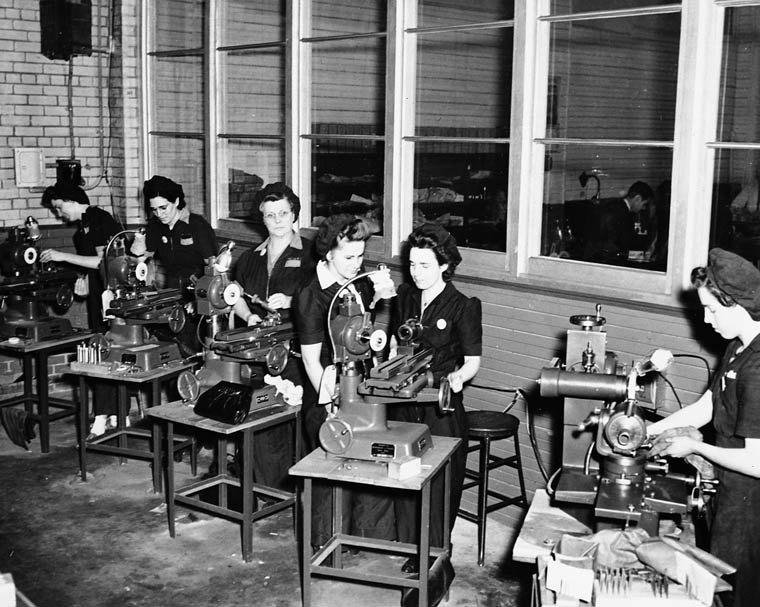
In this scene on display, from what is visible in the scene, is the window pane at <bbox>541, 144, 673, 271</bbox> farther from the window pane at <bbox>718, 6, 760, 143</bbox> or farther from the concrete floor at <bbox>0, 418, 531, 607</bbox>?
the concrete floor at <bbox>0, 418, 531, 607</bbox>

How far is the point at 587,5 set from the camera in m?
4.95

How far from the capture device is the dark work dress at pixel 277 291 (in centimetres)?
521

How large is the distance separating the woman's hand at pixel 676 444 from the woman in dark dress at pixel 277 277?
2348mm

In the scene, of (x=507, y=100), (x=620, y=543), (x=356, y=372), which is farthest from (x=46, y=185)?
(x=620, y=543)

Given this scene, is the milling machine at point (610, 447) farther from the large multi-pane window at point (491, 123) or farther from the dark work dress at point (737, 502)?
the large multi-pane window at point (491, 123)

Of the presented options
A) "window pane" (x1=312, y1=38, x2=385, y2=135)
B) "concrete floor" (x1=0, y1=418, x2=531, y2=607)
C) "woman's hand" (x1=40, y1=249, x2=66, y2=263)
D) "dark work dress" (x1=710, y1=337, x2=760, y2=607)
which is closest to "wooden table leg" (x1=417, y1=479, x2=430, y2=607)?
"concrete floor" (x1=0, y1=418, x2=531, y2=607)

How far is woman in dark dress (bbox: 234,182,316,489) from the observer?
5.21m

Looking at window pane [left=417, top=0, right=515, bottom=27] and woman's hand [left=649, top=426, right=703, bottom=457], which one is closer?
woman's hand [left=649, top=426, right=703, bottom=457]

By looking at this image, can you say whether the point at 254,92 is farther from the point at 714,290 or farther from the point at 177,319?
the point at 714,290

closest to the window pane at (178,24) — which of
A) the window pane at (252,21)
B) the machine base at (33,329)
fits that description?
the window pane at (252,21)

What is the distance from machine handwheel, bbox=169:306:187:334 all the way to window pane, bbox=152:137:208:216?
5.78 feet

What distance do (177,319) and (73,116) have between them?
2.74 meters

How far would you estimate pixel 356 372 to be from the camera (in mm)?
3980

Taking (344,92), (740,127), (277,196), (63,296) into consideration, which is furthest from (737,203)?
(63,296)
